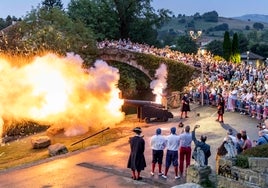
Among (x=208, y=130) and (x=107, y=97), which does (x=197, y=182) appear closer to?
(x=208, y=130)

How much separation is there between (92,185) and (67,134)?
11832mm

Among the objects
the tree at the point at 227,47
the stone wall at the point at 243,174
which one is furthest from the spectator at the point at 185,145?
the tree at the point at 227,47

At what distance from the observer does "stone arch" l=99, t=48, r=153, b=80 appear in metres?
44.7

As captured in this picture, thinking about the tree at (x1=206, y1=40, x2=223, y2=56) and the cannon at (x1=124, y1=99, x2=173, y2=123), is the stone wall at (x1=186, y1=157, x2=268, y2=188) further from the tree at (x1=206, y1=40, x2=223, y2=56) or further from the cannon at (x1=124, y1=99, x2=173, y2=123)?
the tree at (x1=206, y1=40, x2=223, y2=56)

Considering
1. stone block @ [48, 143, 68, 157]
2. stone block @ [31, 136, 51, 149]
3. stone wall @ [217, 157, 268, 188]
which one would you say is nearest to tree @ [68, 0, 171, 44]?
stone block @ [31, 136, 51, 149]

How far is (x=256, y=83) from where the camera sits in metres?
30.7

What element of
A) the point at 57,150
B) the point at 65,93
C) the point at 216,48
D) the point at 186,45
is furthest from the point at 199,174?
the point at 216,48

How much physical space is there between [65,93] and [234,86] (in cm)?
1146

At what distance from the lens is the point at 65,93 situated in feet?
90.7

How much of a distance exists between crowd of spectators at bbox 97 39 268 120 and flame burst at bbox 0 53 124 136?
23.5 ft

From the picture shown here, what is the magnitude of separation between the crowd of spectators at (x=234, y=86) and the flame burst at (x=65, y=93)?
716 centimetres

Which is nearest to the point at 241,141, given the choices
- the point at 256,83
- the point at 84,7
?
the point at 256,83

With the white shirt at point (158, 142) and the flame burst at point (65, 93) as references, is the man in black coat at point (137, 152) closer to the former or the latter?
the white shirt at point (158, 142)

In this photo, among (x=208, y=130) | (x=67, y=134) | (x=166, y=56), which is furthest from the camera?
(x=166, y=56)
